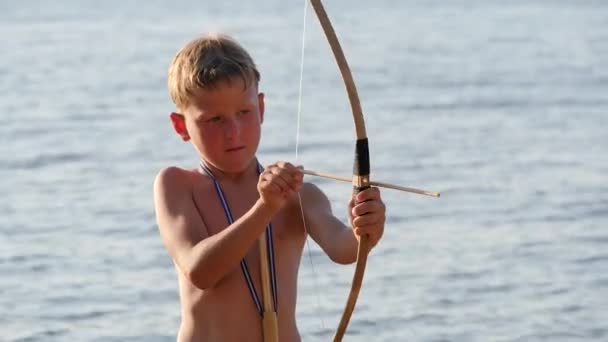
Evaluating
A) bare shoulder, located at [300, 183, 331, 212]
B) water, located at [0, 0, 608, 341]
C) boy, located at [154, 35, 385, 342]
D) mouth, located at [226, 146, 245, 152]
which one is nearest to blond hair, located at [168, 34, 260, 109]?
A: boy, located at [154, 35, 385, 342]

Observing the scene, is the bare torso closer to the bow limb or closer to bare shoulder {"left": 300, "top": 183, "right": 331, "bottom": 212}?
bare shoulder {"left": 300, "top": 183, "right": 331, "bottom": 212}

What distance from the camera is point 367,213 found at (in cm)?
310

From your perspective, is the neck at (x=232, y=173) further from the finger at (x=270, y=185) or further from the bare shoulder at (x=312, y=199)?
the finger at (x=270, y=185)

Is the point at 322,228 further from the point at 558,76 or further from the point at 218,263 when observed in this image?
the point at 558,76

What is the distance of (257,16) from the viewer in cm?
1702

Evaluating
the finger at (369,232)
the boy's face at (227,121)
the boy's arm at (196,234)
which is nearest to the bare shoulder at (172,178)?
the boy's arm at (196,234)

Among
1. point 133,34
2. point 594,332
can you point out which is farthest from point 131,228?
point 133,34

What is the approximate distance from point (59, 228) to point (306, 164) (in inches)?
63.2

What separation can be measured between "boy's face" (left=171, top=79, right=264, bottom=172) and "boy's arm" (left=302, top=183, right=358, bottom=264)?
19 cm

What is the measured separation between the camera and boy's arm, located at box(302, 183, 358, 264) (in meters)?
3.38

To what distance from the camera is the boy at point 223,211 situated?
3381mm

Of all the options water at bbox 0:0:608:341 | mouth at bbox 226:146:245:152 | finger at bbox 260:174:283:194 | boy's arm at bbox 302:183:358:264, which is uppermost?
mouth at bbox 226:146:245:152

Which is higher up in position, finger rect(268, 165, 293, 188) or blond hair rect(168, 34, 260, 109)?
blond hair rect(168, 34, 260, 109)

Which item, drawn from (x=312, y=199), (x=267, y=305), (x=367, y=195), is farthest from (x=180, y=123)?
(x=367, y=195)
